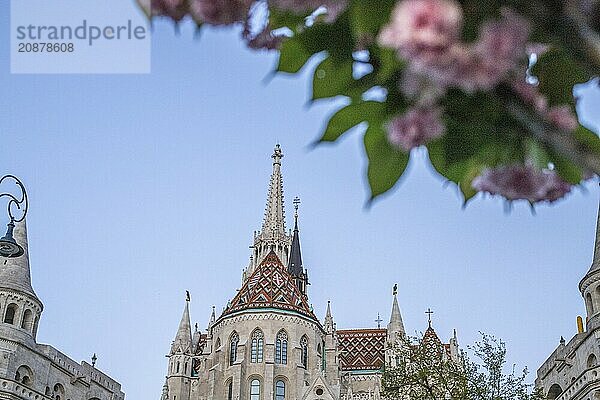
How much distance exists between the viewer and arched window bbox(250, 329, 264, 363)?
5222 centimetres

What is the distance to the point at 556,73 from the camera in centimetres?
266

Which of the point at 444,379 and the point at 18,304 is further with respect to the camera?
the point at 18,304

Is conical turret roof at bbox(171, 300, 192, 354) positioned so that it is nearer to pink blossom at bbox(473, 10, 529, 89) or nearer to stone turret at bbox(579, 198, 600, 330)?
stone turret at bbox(579, 198, 600, 330)

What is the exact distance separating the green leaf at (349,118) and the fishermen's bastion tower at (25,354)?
36.2 metres

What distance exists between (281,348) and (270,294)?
4.12 metres

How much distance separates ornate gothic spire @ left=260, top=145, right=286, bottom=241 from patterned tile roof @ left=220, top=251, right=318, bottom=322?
10.8m

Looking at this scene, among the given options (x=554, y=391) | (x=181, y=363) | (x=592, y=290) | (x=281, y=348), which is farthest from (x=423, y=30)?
(x=181, y=363)

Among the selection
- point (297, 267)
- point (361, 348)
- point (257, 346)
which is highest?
point (297, 267)

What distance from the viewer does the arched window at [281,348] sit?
52312mm

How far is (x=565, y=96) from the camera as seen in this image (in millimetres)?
2654

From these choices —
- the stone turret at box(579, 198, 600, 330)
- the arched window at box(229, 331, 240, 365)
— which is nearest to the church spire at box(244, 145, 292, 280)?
the arched window at box(229, 331, 240, 365)

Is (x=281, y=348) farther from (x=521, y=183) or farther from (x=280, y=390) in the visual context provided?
(x=521, y=183)

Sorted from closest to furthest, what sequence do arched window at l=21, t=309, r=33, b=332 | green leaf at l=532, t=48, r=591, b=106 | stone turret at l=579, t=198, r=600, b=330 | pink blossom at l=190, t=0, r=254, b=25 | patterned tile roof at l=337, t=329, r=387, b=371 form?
pink blossom at l=190, t=0, r=254, b=25 < green leaf at l=532, t=48, r=591, b=106 < stone turret at l=579, t=198, r=600, b=330 < arched window at l=21, t=309, r=33, b=332 < patterned tile roof at l=337, t=329, r=387, b=371

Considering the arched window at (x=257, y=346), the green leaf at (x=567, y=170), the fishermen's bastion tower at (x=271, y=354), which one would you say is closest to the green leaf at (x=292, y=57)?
the green leaf at (x=567, y=170)
